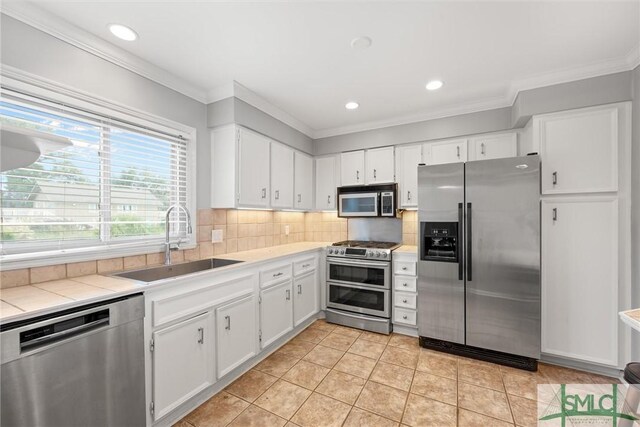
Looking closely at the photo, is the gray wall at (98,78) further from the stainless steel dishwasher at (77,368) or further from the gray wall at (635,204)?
the gray wall at (635,204)

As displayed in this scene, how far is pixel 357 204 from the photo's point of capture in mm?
3576

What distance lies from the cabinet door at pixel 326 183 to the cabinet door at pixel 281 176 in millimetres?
591

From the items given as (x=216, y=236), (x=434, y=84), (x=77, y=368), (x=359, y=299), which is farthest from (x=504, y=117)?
(x=77, y=368)

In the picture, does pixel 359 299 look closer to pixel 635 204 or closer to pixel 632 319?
pixel 632 319

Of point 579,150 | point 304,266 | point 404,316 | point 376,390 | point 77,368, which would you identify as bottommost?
point 376,390

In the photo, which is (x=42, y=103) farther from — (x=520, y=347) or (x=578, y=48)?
(x=520, y=347)

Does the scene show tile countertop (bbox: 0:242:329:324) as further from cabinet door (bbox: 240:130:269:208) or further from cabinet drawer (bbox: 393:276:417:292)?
cabinet drawer (bbox: 393:276:417:292)

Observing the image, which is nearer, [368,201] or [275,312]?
[275,312]

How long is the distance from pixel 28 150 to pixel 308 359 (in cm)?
242

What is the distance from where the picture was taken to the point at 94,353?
1.36m

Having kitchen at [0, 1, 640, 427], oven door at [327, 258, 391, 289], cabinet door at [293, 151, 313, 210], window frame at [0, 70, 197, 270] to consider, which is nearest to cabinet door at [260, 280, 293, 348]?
kitchen at [0, 1, 640, 427]

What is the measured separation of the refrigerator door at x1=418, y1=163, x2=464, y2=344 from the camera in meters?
2.60

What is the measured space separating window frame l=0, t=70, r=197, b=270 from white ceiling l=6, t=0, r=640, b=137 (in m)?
0.42

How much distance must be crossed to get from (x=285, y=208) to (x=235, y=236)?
731mm
